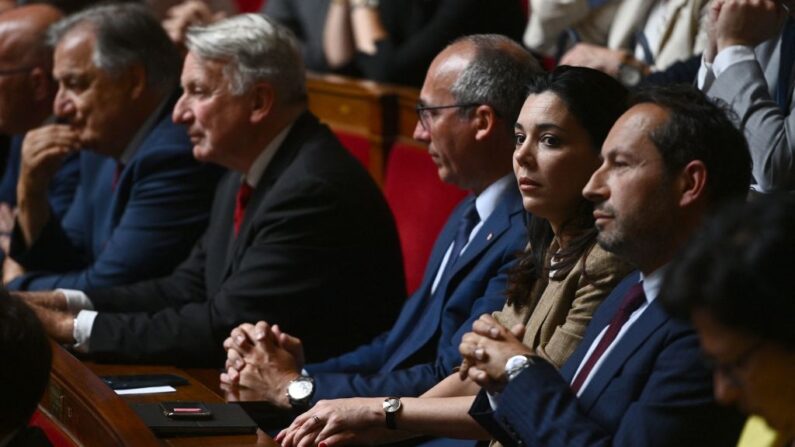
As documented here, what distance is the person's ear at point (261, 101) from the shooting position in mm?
3160

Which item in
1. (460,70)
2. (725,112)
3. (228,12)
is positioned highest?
(725,112)

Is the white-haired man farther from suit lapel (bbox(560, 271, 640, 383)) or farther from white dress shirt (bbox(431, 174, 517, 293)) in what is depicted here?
suit lapel (bbox(560, 271, 640, 383))

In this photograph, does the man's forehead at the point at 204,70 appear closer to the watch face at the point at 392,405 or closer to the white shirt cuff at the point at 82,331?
the white shirt cuff at the point at 82,331

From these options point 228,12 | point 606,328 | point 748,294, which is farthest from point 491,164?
point 228,12

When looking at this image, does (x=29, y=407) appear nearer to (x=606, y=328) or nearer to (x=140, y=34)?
(x=606, y=328)

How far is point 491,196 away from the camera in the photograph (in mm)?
2746

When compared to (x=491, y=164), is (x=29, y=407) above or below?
above

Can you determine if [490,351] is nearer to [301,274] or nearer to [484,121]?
[484,121]

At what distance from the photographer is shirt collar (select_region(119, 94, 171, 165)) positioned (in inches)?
144

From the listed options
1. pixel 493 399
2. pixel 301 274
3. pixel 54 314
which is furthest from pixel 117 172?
pixel 493 399

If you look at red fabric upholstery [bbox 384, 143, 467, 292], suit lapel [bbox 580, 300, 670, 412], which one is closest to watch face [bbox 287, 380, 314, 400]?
suit lapel [bbox 580, 300, 670, 412]

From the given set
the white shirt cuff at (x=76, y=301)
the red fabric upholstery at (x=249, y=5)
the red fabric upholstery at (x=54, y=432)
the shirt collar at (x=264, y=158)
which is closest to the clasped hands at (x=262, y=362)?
the red fabric upholstery at (x=54, y=432)

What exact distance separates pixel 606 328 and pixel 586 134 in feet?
1.24

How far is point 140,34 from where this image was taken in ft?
12.1
